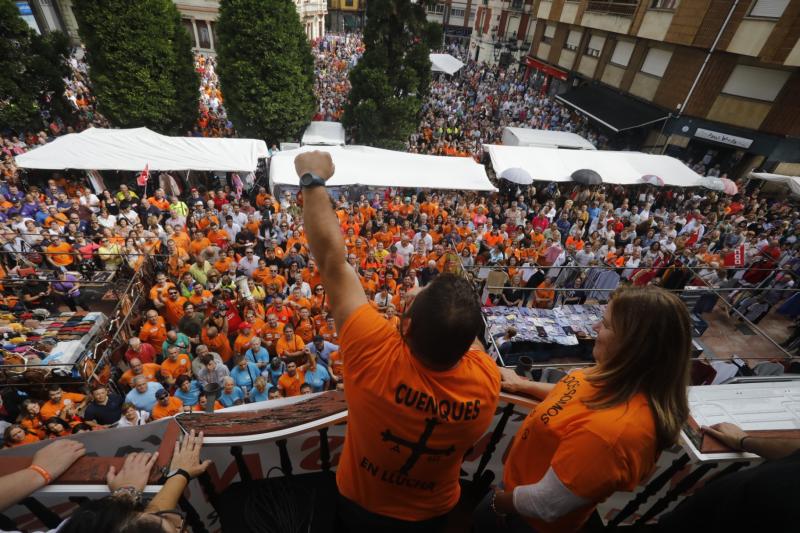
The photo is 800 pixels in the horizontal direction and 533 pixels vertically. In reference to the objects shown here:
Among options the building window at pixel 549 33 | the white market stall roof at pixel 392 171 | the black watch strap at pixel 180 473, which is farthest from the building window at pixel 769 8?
the black watch strap at pixel 180 473

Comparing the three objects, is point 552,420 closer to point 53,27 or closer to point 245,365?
point 245,365

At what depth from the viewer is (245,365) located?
6.16 meters

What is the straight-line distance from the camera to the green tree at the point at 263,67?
14.6 meters

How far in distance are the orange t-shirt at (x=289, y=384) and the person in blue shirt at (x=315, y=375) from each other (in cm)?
15

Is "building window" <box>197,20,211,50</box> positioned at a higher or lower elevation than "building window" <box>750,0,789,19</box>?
lower

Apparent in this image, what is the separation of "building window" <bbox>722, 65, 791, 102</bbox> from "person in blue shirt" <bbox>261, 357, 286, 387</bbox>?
2292 cm

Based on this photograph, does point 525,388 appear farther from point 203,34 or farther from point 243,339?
point 203,34

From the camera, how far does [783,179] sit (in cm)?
1617

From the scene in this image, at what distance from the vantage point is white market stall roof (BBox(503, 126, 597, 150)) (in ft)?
64.7

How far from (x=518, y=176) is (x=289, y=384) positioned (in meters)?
10.8

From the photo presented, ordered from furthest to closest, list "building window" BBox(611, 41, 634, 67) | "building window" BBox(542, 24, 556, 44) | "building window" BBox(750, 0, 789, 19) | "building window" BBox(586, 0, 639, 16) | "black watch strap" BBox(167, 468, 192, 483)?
"building window" BBox(542, 24, 556, 44)
"building window" BBox(611, 41, 634, 67)
"building window" BBox(586, 0, 639, 16)
"building window" BBox(750, 0, 789, 19)
"black watch strap" BBox(167, 468, 192, 483)

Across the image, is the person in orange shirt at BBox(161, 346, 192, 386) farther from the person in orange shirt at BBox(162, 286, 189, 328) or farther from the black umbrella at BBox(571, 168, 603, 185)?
the black umbrella at BBox(571, 168, 603, 185)

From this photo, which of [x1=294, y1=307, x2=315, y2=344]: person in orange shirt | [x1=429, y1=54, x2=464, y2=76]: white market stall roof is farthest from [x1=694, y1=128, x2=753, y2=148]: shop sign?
[x1=294, y1=307, x2=315, y2=344]: person in orange shirt

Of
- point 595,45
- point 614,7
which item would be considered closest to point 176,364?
point 614,7
